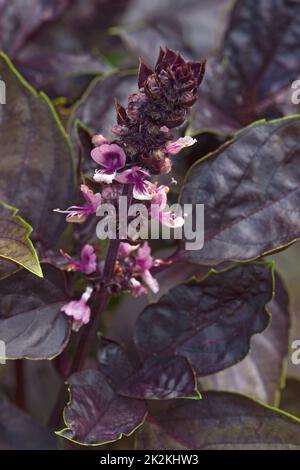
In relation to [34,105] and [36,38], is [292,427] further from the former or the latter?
[36,38]

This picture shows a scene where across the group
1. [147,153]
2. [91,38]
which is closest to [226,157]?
[147,153]

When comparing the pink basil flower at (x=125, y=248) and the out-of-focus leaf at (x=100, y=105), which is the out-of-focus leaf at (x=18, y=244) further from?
the out-of-focus leaf at (x=100, y=105)

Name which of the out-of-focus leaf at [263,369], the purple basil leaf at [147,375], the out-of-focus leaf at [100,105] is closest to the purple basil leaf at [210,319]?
the purple basil leaf at [147,375]

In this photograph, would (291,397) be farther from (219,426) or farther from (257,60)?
(257,60)

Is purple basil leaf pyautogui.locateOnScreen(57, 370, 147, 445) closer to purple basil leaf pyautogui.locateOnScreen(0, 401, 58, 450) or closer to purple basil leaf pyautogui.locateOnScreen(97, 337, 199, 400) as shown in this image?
purple basil leaf pyautogui.locateOnScreen(97, 337, 199, 400)

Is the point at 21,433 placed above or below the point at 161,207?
below

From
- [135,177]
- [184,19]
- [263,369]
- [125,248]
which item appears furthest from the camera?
[184,19]

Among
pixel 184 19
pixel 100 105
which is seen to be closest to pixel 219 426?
pixel 100 105
